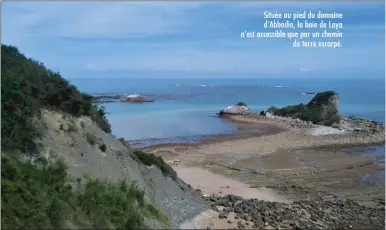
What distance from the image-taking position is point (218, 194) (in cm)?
2184

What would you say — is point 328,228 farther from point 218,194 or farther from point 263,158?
point 263,158

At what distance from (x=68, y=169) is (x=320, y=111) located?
44277 mm

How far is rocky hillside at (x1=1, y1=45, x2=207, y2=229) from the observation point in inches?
458

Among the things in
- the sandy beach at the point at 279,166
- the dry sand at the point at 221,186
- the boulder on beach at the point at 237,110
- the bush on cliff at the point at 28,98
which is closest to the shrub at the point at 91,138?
the bush on cliff at the point at 28,98

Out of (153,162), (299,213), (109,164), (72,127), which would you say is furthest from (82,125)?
(299,213)

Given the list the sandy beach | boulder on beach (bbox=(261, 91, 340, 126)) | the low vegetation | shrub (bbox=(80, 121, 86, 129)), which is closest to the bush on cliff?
the low vegetation

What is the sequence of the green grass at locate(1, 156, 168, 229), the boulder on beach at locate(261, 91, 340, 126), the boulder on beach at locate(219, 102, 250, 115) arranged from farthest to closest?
1. the boulder on beach at locate(219, 102, 250, 115)
2. the boulder on beach at locate(261, 91, 340, 126)
3. the green grass at locate(1, 156, 168, 229)

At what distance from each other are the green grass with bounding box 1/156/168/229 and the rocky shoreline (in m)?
4.37

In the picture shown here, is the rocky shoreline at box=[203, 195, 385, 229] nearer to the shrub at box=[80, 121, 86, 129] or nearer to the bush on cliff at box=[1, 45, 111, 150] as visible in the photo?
the shrub at box=[80, 121, 86, 129]

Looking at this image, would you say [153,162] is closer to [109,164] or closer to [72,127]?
[109,164]

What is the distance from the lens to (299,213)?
18.8 meters

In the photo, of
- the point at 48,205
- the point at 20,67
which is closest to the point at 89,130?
the point at 20,67

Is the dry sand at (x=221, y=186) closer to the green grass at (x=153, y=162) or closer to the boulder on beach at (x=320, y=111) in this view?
the green grass at (x=153, y=162)

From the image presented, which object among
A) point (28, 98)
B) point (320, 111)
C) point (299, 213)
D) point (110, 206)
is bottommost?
point (299, 213)
